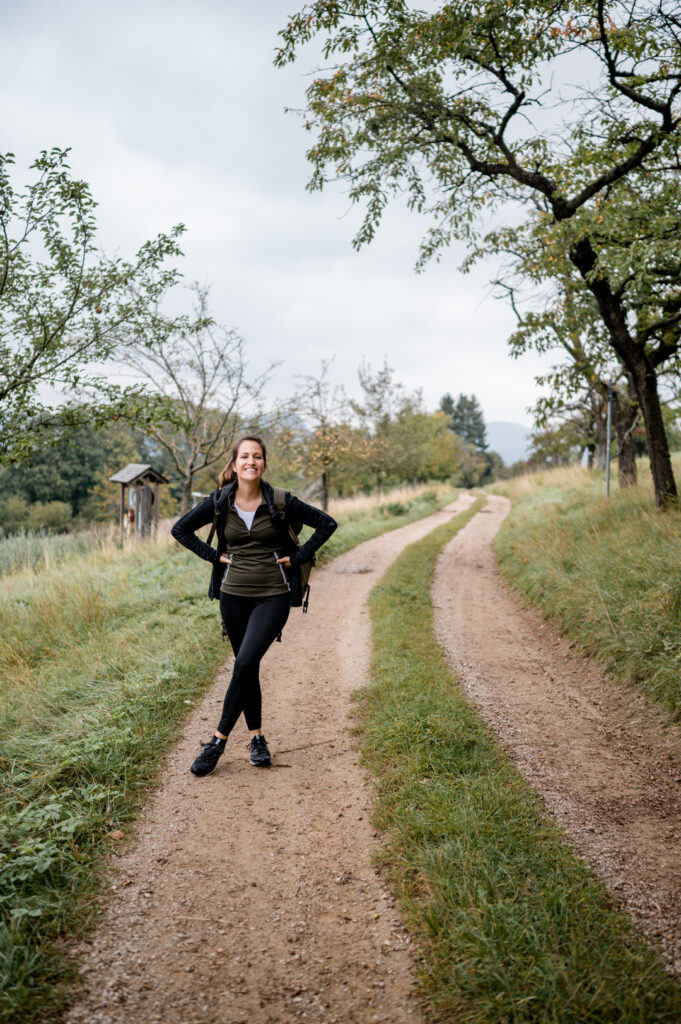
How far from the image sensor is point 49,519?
40531 mm

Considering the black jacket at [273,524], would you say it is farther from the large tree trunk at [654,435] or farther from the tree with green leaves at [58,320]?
the large tree trunk at [654,435]

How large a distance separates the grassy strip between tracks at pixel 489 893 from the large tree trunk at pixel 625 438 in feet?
42.7

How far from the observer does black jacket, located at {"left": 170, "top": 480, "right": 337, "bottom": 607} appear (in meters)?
4.26

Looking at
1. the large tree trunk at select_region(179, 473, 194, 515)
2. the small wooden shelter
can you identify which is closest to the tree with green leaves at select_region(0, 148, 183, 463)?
the large tree trunk at select_region(179, 473, 194, 515)

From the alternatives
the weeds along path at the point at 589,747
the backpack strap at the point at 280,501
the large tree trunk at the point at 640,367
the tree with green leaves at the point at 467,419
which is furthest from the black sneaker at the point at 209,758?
the tree with green leaves at the point at 467,419

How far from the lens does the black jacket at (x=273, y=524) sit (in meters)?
4.26

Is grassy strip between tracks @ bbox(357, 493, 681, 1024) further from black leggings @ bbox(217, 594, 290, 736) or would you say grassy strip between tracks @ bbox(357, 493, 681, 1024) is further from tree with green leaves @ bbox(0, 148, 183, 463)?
tree with green leaves @ bbox(0, 148, 183, 463)

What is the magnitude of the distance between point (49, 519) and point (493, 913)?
142 ft

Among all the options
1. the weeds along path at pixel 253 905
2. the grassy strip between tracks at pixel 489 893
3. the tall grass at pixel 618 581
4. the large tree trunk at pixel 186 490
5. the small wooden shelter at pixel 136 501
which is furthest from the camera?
the small wooden shelter at pixel 136 501

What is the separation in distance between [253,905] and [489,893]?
116cm

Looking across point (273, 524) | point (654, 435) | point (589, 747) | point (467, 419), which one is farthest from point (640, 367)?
point (467, 419)

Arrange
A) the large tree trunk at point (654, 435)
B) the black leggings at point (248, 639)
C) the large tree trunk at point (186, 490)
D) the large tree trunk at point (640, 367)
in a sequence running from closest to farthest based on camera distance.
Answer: the black leggings at point (248, 639), the large tree trunk at point (640, 367), the large tree trunk at point (654, 435), the large tree trunk at point (186, 490)

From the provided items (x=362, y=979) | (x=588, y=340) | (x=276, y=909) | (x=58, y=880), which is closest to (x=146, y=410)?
(x=58, y=880)

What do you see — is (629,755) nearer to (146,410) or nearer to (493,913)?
(493,913)
